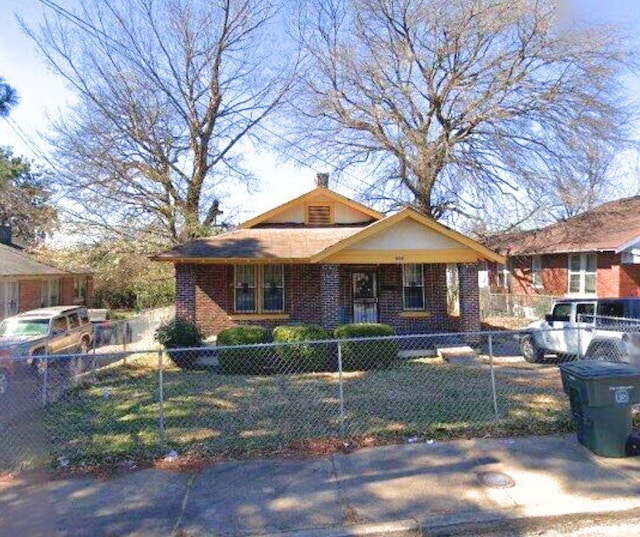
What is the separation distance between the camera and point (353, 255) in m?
14.3

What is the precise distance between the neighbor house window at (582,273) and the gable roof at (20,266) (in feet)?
78.8

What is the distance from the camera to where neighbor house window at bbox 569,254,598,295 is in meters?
21.2

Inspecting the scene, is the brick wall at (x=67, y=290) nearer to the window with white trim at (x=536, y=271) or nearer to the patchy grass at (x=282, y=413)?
the patchy grass at (x=282, y=413)

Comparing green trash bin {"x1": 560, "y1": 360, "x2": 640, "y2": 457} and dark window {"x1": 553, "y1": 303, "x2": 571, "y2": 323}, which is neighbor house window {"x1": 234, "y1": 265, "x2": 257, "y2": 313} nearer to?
dark window {"x1": 553, "y1": 303, "x2": 571, "y2": 323}

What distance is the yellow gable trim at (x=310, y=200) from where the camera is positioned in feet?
57.7

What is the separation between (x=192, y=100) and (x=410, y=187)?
1265 cm

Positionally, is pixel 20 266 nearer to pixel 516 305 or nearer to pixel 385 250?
pixel 385 250

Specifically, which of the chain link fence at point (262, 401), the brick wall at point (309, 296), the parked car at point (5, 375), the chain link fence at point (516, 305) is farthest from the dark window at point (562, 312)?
the parked car at point (5, 375)

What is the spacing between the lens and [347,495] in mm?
5023

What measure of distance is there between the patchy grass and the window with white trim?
1473cm

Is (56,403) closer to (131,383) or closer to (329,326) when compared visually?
(131,383)

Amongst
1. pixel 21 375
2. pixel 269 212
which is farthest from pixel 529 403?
pixel 269 212

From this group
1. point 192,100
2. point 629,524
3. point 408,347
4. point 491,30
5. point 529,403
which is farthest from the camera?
point 192,100

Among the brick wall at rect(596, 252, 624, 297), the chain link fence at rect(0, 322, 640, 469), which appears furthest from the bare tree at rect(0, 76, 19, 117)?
the brick wall at rect(596, 252, 624, 297)
